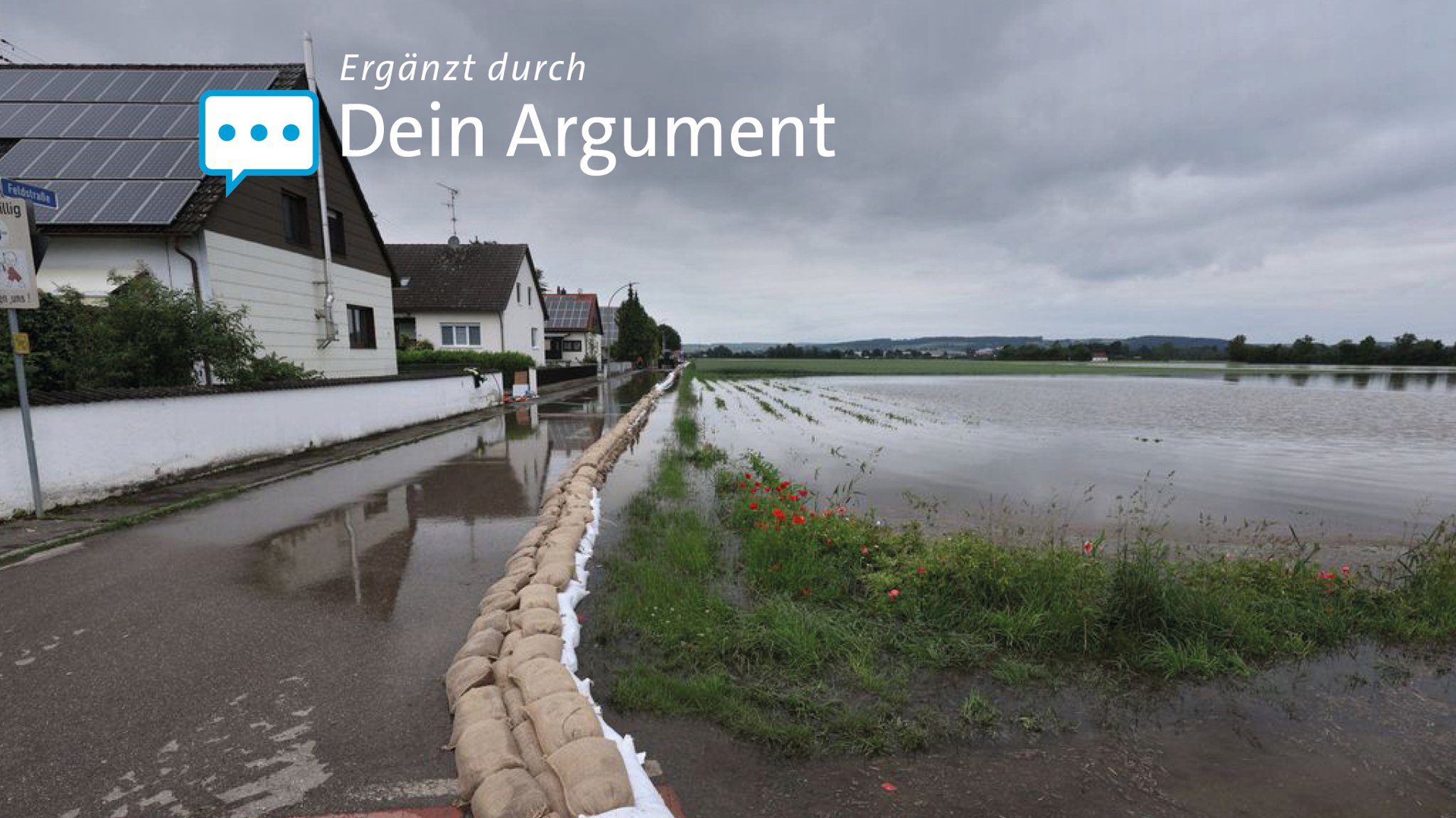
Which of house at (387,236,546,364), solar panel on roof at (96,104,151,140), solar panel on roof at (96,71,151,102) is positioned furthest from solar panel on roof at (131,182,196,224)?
house at (387,236,546,364)

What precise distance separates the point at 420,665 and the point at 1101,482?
1019cm

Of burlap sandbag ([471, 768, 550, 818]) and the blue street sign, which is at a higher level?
the blue street sign

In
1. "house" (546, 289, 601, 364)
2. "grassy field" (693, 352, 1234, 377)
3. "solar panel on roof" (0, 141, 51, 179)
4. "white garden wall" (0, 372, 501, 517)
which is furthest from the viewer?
Answer: "grassy field" (693, 352, 1234, 377)

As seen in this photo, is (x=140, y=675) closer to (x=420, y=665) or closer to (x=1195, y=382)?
(x=420, y=665)

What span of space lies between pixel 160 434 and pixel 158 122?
31.9ft

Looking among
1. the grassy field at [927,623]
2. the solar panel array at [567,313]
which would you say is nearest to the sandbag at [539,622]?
the grassy field at [927,623]

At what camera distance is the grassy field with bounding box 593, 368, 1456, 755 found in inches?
120

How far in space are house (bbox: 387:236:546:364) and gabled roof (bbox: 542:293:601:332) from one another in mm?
15215

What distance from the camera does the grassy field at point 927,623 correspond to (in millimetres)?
3061

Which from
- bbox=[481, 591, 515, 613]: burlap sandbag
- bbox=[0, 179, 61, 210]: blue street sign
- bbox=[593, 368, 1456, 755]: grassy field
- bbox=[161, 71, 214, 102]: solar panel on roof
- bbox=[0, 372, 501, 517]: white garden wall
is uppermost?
bbox=[161, 71, 214, 102]: solar panel on roof

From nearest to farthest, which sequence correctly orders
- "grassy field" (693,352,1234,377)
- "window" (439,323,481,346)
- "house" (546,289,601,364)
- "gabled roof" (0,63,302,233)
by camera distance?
"gabled roof" (0,63,302,233)
"window" (439,323,481,346)
"house" (546,289,601,364)
"grassy field" (693,352,1234,377)

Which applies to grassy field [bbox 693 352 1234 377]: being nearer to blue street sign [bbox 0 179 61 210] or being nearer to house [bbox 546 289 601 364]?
house [bbox 546 289 601 364]

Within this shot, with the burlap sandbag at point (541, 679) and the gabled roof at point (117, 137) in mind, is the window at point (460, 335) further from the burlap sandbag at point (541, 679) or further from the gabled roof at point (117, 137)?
the burlap sandbag at point (541, 679)

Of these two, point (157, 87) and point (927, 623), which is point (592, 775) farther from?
point (157, 87)
